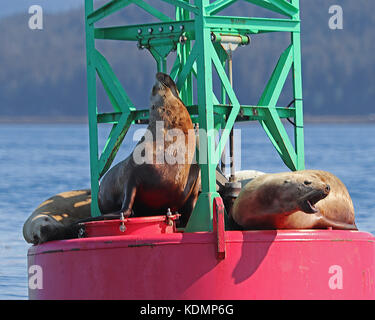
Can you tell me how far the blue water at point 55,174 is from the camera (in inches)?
874

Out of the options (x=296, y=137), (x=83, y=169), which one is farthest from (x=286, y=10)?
(x=83, y=169)

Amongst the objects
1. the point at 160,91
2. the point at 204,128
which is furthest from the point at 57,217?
the point at 204,128

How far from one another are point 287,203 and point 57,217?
3333 mm

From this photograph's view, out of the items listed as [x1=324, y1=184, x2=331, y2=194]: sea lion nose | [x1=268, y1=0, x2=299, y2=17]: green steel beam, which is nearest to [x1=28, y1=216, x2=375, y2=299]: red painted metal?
[x1=324, y1=184, x2=331, y2=194]: sea lion nose

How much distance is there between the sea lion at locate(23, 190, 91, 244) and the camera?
42.4ft

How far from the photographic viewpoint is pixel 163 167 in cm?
1280

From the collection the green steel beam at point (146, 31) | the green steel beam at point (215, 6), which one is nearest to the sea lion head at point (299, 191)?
the green steel beam at point (215, 6)

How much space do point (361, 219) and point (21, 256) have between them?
29.3 feet

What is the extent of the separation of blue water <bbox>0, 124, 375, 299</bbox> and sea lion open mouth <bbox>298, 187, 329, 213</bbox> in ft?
8.70

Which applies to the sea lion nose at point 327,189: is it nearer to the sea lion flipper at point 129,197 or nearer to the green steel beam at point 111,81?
the sea lion flipper at point 129,197

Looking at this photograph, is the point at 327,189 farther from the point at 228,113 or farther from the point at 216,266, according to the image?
the point at 228,113

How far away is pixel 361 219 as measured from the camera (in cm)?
2755

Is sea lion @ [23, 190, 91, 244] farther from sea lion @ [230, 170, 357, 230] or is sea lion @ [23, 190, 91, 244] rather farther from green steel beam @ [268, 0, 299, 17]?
green steel beam @ [268, 0, 299, 17]

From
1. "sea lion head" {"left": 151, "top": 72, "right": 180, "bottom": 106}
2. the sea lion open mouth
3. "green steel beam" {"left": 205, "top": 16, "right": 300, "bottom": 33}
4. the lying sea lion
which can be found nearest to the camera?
the sea lion open mouth
